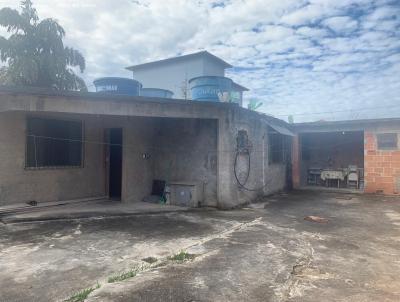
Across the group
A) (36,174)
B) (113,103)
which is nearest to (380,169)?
(113,103)

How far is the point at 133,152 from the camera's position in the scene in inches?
393

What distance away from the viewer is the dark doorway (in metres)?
10.4

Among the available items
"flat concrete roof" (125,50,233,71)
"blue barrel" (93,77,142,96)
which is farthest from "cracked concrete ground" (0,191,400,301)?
"flat concrete roof" (125,50,233,71)

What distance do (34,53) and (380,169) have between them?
17153 millimetres

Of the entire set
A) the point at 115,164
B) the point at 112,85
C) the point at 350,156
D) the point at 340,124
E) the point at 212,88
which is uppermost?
the point at 212,88

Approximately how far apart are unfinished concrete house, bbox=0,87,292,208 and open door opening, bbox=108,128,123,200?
0.03m

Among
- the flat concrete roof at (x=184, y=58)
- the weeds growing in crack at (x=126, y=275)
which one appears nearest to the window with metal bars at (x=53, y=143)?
the weeds growing in crack at (x=126, y=275)

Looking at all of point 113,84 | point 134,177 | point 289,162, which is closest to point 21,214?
point 134,177

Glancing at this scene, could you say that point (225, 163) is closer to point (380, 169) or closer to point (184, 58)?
point (380, 169)

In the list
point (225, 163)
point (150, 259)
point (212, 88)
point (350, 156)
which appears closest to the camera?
point (150, 259)

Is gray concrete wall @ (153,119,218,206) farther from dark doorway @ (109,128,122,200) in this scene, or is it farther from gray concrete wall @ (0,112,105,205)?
gray concrete wall @ (0,112,105,205)

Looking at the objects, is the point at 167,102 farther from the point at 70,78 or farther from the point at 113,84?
the point at 70,78

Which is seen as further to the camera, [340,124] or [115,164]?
[340,124]

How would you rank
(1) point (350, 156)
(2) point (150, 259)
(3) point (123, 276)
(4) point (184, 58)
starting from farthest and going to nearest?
(4) point (184, 58) < (1) point (350, 156) < (2) point (150, 259) < (3) point (123, 276)
